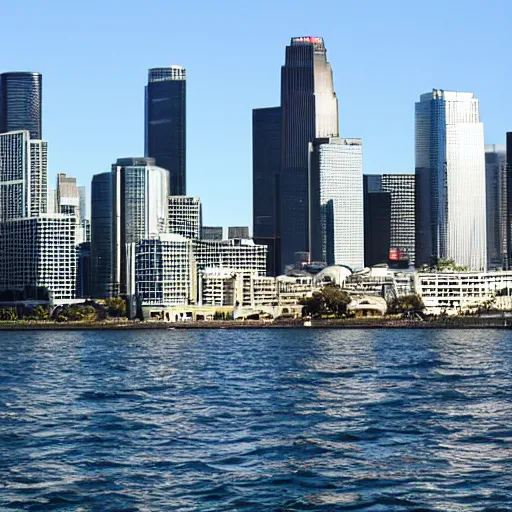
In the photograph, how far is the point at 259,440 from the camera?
5703 cm

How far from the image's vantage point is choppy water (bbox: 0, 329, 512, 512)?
44.9m

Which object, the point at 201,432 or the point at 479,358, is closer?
the point at 201,432

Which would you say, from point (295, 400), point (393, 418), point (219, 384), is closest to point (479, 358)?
point (219, 384)

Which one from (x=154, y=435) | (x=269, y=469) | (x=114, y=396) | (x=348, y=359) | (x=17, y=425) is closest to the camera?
(x=269, y=469)

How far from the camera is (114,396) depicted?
260ft

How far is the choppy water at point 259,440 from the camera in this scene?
147 feet

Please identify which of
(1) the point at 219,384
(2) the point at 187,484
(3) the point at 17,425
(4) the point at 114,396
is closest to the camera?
(2) the point at 187,484

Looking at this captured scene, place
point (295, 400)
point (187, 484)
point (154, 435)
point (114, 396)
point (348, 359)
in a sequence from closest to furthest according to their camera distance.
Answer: point (187, 484), point (154, 435), point (295, 400), point (114, 396), point (348, 359)

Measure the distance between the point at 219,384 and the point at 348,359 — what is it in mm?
33080

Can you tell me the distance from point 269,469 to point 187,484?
4245 mm

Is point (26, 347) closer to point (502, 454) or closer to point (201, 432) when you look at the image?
point (201, 432)

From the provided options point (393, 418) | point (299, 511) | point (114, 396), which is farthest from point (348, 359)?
point (299, 511)

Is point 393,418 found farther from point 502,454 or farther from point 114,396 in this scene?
point 114,396

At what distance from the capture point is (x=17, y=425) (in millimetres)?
63750
